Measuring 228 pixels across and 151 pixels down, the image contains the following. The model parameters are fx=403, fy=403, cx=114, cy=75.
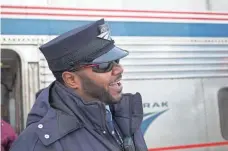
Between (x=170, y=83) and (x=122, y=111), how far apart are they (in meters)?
2.05

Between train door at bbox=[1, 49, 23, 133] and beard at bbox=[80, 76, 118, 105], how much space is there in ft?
6.58

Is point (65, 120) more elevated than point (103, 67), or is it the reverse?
point (103, 67)

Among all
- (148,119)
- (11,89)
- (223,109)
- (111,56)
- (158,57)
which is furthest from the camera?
(11,89)

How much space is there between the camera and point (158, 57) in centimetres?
367

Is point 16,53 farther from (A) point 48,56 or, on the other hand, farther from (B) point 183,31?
(A) point 48,56

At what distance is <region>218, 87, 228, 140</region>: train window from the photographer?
387 centimetres

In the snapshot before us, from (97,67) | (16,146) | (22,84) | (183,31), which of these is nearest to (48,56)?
(97,67)

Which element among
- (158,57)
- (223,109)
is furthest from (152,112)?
(223,109)

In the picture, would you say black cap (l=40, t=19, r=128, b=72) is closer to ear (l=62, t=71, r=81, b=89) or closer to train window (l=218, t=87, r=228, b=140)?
ear (l=62, t=71, r=81, b=89)

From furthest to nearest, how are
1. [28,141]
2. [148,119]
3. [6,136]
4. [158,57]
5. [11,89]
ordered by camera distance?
[11,89]
[158,57]
[148,119]
[6,136]
[28,141]

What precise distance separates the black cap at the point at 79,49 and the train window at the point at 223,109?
2581 mm

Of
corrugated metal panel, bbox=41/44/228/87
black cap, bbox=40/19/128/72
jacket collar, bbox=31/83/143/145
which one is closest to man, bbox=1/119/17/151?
corrugated metal panel, bbox=41/44/228/87

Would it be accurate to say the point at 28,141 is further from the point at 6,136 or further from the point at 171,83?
the point at 171,83

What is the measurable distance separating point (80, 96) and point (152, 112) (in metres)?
2.13
